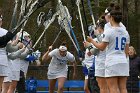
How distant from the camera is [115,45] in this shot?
1034 cm

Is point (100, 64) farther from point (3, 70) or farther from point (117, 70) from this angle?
point (3, 70)

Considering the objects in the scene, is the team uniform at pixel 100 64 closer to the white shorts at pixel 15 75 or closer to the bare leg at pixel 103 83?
the bare leg at pixel 103 83

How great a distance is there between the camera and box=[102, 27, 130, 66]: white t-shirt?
10.3m

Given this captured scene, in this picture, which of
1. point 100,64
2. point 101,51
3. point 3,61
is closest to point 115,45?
point 101,51

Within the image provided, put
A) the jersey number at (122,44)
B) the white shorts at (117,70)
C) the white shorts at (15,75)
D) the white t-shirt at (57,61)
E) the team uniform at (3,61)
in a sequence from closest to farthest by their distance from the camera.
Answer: the white shorts at (117,70)
the jersey number at (122,44)
the team uniform at (3,61)
the white shorts at (15,75)
the white t-shirt at (57,61)

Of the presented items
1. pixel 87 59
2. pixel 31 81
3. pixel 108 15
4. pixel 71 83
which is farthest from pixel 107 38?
pixel 71 83

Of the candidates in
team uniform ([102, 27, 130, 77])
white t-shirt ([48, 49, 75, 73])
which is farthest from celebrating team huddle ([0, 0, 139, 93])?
white t-shirt ([48, 49, 75, 73])

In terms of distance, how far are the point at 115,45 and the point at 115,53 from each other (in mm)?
154

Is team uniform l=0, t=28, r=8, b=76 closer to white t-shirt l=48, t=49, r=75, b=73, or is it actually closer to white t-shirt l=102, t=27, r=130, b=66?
white t-shirt l=102, t=27, r=130, b=66

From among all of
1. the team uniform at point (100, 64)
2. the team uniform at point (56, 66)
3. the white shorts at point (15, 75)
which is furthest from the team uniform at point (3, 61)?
the team uniform at point (56, 66)

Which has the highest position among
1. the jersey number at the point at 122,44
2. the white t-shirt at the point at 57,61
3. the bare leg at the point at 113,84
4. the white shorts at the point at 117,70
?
the white t-shirt at the point at 57,61

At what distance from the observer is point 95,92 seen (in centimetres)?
1407

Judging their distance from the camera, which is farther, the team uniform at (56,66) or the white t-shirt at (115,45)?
the team uniform at (56,66)

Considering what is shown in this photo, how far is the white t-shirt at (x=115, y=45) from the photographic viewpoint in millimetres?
10312
